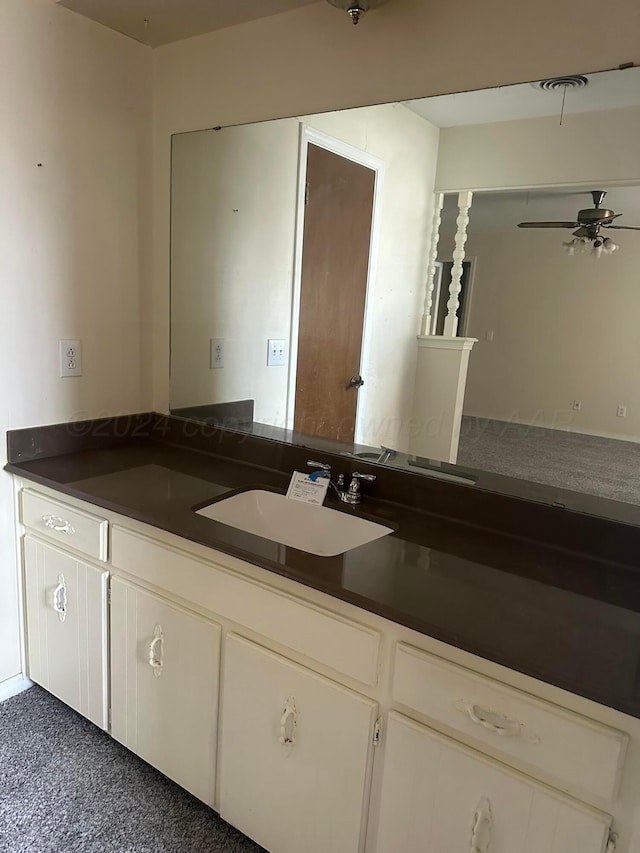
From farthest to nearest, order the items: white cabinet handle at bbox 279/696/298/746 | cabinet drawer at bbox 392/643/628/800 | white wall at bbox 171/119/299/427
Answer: white wall at bbox 171/119/299/427, white cabinet handle at bbox 279/696/298/746, cabinet drawer at bbox 392/643/628/800

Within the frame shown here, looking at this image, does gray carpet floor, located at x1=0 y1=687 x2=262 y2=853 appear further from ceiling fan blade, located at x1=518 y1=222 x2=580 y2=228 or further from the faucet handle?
ceiling fan blade, located at x1=518 y1=222 x2=580 y2=228

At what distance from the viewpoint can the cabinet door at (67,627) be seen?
1.65 metres

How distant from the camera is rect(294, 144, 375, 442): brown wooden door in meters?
1.85

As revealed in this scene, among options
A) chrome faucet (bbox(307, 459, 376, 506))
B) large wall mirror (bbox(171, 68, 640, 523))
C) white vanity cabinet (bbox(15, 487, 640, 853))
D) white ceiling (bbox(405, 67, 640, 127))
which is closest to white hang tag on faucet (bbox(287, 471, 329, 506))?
chrome faucet (bbox(307, 459, 376, 506))

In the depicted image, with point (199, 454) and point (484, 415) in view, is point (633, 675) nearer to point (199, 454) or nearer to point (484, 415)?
point (484, 415)

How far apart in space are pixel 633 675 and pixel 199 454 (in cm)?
154

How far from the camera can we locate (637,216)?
1.28 meters

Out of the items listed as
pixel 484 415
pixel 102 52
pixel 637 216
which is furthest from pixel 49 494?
pixel 637 216

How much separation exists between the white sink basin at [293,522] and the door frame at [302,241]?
1.02 ft

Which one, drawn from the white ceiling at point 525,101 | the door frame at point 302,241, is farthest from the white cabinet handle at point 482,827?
the white ceiling at point 525,101

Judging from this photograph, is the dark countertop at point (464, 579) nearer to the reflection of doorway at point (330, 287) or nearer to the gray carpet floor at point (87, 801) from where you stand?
the reflection of doorway at point (330, 287)

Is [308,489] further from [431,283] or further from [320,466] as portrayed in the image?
[431,283]

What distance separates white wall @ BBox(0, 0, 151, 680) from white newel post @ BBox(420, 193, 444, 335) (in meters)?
1.08

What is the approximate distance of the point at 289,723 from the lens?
1252mm
